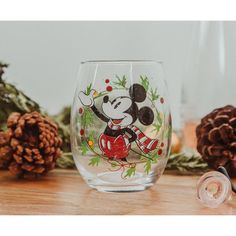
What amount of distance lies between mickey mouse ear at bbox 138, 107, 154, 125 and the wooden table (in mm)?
101

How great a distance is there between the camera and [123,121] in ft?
2.58

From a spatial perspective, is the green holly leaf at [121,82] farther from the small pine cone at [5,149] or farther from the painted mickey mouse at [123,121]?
the small pine cone at [5,149]

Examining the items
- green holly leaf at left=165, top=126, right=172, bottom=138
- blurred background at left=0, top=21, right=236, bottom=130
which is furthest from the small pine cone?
blurred background at left=0, top=21, right=236, bottom=130

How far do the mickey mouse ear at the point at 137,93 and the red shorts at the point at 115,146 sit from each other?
51mm

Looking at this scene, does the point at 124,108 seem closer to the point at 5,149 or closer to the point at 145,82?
the point at 145,82

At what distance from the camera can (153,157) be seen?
2.66 ft

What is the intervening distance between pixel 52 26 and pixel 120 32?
145mm

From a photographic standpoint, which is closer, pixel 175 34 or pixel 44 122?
pixel 44 122

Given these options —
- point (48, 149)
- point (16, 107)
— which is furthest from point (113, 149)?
point (16, 107)

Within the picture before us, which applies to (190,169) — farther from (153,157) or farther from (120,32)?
(120,32)

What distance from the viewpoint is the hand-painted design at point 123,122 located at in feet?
2.58

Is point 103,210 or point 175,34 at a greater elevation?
point 175,34

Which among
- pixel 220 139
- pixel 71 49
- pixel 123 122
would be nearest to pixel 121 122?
pixel 123 122

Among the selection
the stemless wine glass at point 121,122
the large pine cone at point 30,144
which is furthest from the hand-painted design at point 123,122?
the large pine cone at point 30,144
